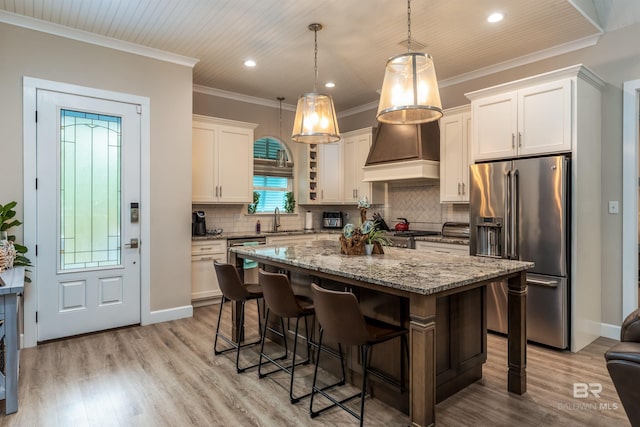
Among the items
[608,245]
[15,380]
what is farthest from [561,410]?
[15,380]

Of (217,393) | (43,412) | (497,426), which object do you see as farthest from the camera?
(217,393)

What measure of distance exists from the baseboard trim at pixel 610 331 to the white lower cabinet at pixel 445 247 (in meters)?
1.43

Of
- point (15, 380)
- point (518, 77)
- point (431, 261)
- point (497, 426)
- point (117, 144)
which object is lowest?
point (497, 426)

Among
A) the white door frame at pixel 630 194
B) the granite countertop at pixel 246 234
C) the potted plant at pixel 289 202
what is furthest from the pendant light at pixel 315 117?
the potted plant at pixel 289 202

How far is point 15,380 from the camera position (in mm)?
2357

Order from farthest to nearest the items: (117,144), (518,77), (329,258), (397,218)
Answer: (397,218), (518,77), (117,144), (329,258)

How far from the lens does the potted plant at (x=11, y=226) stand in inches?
119

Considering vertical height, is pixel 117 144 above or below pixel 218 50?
below

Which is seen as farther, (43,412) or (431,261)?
(431,261)

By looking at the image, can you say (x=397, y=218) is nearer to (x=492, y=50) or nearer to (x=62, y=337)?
(x=492, y=50)

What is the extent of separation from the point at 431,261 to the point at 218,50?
3.14 meters

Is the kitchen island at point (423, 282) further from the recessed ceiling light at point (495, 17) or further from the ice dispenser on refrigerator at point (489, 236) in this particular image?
the recessed ceiling light at point (495, 17)

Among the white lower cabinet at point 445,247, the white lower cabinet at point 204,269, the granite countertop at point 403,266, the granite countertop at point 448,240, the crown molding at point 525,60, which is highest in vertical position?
the crown molding at point 525,60

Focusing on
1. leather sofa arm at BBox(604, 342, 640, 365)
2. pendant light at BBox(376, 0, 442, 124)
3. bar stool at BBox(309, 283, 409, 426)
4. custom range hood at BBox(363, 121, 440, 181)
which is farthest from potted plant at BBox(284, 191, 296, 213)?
leather sofa arm at BBox(604, 342, 640, 365)
